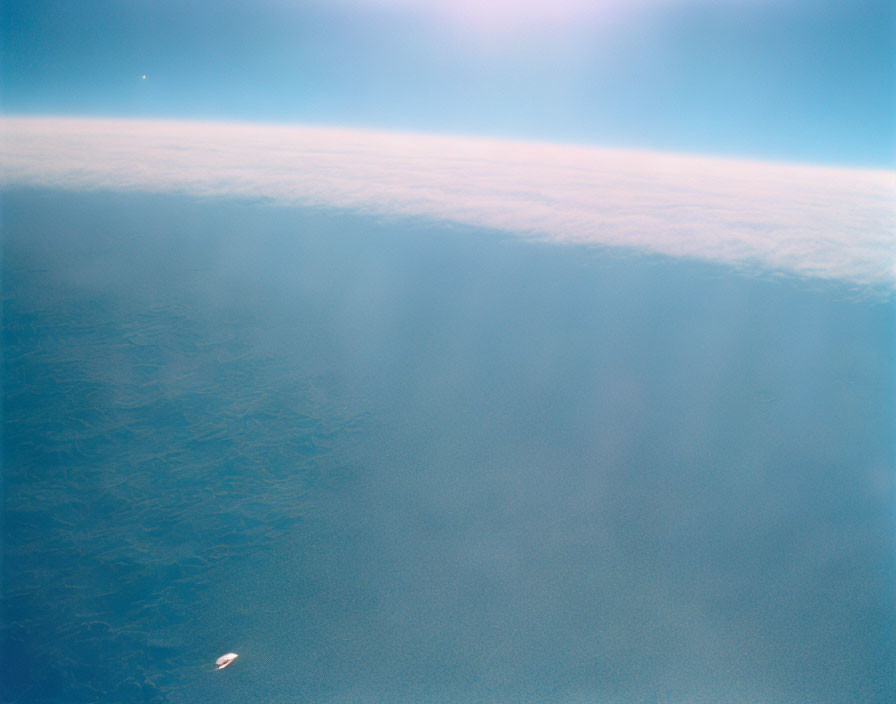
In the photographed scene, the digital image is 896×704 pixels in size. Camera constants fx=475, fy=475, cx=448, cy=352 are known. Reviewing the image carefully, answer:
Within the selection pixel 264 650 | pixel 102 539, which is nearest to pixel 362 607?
pixel 264 650

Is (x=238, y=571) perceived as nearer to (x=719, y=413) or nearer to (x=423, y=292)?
(x=719, y=413)

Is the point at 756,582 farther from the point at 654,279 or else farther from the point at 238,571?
the point at 654,279

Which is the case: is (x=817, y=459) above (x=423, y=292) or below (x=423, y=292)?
below

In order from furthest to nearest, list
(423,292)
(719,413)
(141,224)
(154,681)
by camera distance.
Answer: (141,224)
(423,292)
(719,413)
(154,681)

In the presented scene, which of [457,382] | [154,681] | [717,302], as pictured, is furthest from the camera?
[717,302]

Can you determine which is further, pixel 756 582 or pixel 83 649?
pixel 756 582

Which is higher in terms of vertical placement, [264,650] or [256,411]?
[256,411]

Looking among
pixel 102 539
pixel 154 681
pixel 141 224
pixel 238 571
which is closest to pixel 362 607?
pixel 238 571

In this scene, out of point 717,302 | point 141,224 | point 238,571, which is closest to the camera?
point 238,571

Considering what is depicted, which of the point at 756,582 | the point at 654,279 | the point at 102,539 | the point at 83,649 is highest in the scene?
the point at 654,279
